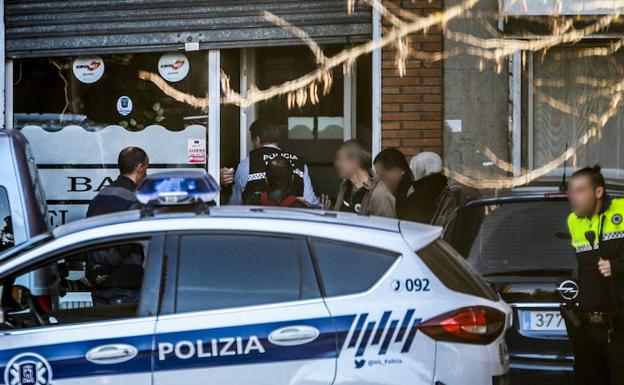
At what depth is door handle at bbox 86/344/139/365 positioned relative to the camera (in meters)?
5.54

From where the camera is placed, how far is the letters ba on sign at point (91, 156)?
11812mm

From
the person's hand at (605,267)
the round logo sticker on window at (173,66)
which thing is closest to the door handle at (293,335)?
the person's hand at (605,267)

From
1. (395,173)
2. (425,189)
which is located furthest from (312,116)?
(425,189)

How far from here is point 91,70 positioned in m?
12.0

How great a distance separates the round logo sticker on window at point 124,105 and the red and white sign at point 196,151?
2.42 ft

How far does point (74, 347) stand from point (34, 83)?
280 inches

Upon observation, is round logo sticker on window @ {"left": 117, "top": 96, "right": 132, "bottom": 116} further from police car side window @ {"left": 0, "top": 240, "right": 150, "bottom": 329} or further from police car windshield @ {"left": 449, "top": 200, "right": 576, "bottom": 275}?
police car windshield @ {"left": 449, "top": 200, "right": 576, "bottom": 275}

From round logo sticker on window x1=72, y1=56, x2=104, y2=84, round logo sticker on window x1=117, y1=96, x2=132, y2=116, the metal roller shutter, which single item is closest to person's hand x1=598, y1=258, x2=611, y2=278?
the metal roller shutter

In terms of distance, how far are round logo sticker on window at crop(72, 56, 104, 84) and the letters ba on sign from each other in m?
0.53

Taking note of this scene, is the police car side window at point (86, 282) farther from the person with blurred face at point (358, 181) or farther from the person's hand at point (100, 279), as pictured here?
the person with blurred face at point (358, 181)

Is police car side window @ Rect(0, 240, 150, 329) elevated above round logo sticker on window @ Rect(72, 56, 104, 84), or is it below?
below

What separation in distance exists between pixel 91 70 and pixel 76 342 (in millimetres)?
Result: 6850

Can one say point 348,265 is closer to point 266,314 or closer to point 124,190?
point 266,314

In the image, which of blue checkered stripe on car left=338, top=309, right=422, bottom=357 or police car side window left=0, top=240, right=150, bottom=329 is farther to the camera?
police car side window left=0, top=240, right=150, bottom=329
